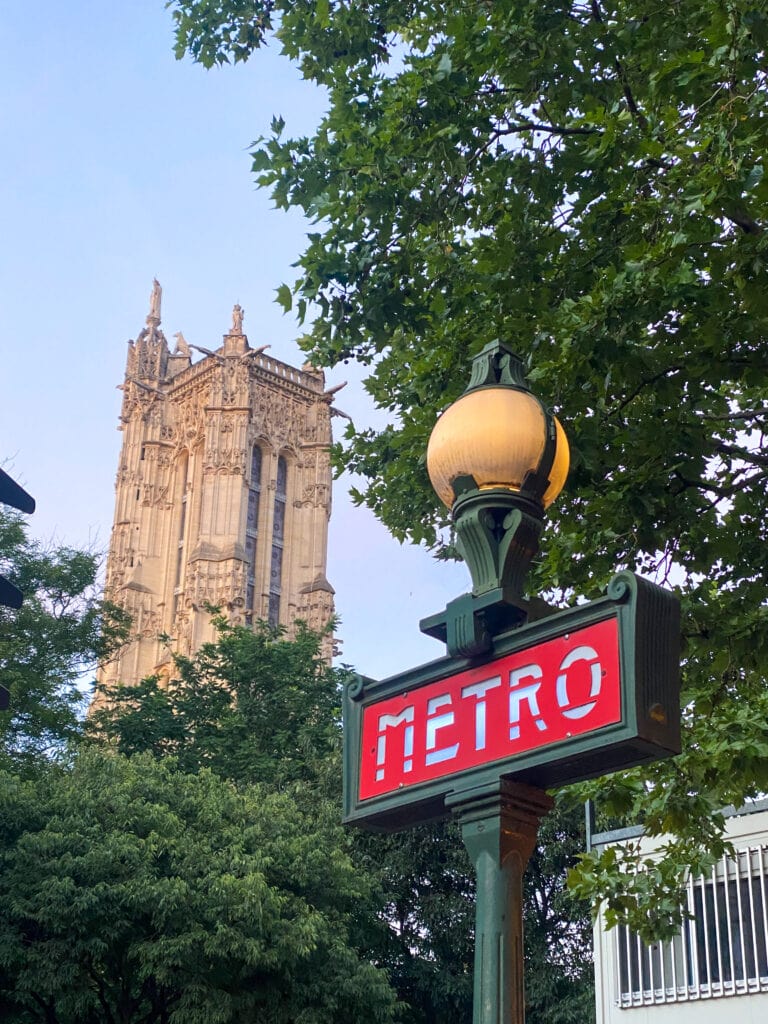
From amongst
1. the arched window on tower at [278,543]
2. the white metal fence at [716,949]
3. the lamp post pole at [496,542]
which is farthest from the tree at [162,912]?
the arched window on tower at [278,543]

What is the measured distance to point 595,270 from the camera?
10.5m

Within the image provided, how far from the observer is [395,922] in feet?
107

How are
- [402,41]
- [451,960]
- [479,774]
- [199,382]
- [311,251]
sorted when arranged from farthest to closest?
1. [199,382]
2. [451,960]
3. [402,41]
4. [311,251]
5. [479,774]

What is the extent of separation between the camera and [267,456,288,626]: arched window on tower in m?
79.9

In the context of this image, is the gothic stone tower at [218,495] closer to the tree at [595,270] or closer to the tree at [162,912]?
the tree at [162,912]

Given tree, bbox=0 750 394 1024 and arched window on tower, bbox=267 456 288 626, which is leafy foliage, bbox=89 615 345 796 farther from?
arched window on tower, bbox=267 456 288 626

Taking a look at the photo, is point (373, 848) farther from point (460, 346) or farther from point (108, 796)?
point (460, 346)

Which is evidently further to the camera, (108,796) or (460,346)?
(108,796)

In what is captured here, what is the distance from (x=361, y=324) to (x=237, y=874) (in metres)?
15.1

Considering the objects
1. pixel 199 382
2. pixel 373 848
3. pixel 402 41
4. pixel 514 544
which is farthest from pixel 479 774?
pixel 199 382

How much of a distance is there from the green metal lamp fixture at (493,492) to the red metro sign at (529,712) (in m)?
0.11

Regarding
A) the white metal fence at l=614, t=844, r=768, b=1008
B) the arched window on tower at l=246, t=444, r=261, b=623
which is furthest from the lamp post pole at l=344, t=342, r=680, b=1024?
the arched window on tower at l=246, t=444, r=261, b=623

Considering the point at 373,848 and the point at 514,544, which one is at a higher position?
the point at 373,848

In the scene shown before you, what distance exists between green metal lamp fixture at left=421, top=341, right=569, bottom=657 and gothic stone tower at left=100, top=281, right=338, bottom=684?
70836 millimetres
